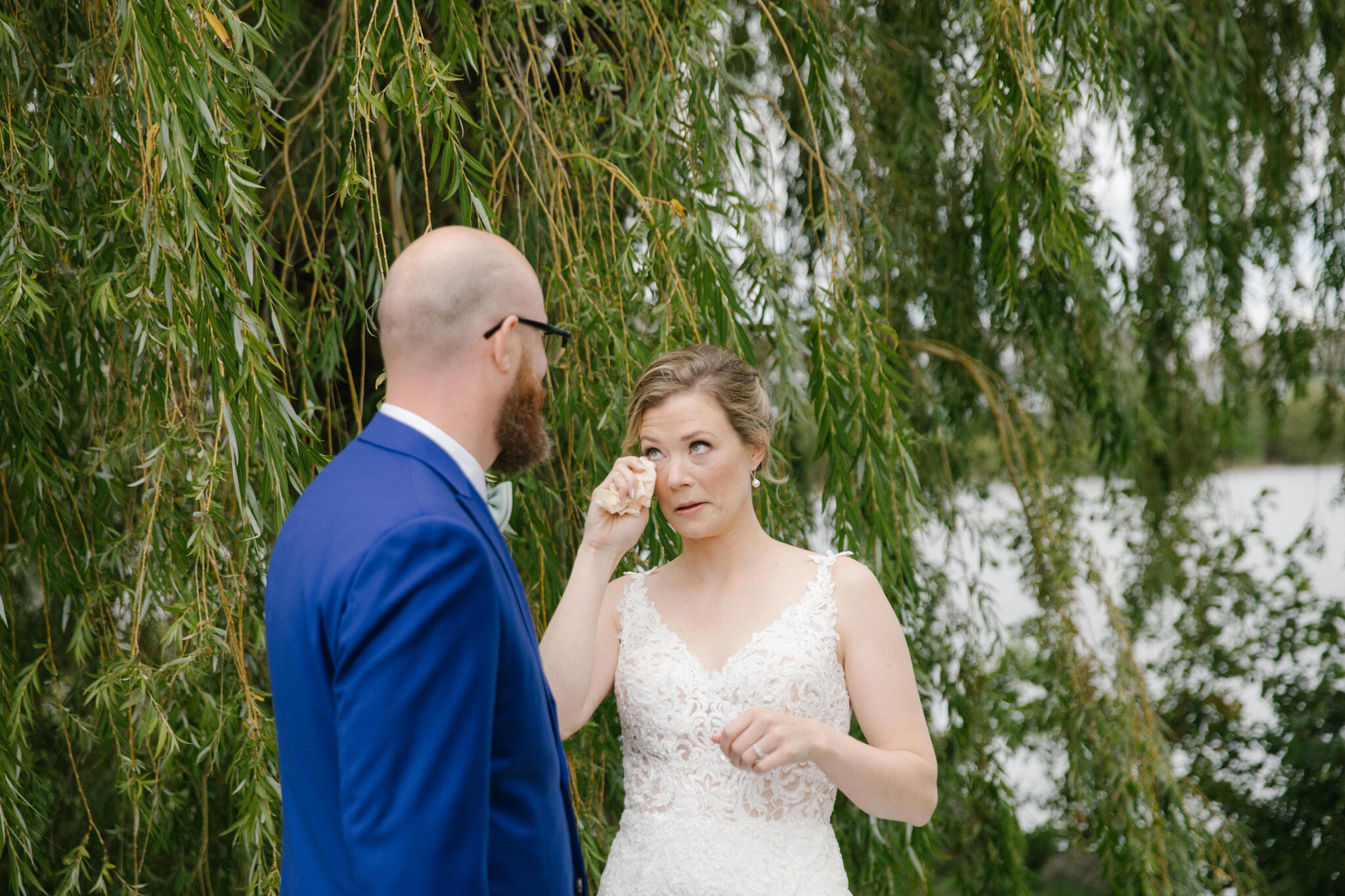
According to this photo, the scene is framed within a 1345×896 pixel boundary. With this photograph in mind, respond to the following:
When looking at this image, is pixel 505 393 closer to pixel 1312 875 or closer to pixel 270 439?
pixel 270 439

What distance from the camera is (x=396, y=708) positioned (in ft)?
3.76

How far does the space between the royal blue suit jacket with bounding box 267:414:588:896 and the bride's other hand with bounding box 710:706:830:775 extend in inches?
10.5

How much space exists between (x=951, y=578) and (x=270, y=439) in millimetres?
2843

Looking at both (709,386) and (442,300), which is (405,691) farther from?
(709,386)

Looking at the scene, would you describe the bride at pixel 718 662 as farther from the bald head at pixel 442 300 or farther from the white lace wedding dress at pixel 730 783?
the bald head at pixel 442 300

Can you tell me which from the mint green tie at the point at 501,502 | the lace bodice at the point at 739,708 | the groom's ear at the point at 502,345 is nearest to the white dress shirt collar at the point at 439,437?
the groom's ear at the point at 502,345

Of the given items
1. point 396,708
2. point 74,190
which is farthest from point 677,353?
point 74,190

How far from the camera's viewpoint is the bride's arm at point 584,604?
189 cm

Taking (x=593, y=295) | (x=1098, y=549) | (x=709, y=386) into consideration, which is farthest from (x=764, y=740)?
(x=1098, y=549)

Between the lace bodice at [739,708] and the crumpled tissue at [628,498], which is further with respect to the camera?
the lace bodice at [739,708]

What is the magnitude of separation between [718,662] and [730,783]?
21cm

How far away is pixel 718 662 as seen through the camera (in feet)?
6.72

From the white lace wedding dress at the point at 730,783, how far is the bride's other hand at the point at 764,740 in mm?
352

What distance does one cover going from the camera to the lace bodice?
6.52 ft
